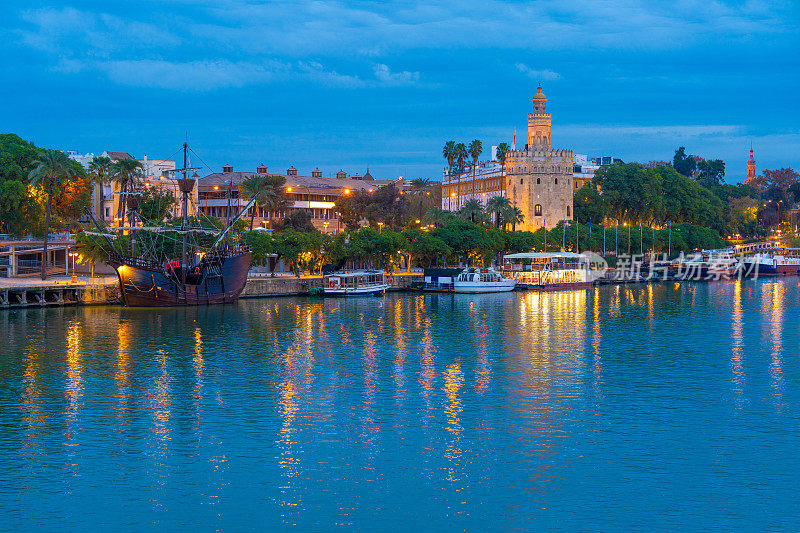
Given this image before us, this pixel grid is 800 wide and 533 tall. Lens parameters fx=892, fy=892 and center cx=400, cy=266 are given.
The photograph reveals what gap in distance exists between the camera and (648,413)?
117 feet

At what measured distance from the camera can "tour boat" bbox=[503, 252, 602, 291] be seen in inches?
4043

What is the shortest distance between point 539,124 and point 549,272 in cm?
5261

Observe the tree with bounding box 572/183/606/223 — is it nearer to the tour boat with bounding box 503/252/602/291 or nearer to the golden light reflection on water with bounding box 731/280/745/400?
the tour boat with bounding box 503/252/602/291

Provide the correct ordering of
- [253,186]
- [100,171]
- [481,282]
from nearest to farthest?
[481,282], [100,171], [253,186]

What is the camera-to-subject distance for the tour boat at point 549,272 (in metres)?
103

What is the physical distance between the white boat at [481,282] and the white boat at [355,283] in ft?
25.9

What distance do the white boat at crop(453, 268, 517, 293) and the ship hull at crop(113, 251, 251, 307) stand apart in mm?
24285

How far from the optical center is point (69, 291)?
7581 centimetres

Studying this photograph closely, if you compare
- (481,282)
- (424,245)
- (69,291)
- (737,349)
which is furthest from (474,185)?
(737,349)

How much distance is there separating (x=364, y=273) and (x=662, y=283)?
4829 centimetres

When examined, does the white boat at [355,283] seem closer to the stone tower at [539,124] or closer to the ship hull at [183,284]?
the ship hull at [183,284]

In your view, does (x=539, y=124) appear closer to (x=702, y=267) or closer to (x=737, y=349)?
(x=702, y=267)

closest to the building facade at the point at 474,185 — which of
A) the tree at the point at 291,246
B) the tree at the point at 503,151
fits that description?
the tree at the point at 503,151

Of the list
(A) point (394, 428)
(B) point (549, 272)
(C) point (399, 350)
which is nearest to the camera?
(A) point (394, 428)
